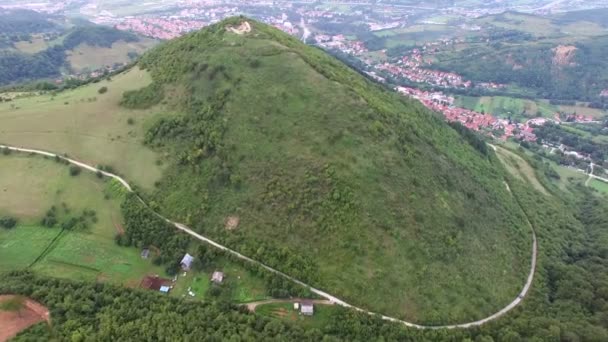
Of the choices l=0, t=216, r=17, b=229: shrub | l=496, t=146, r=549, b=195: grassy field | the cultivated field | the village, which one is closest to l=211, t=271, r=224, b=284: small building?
the village

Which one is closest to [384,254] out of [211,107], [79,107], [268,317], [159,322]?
[268,317]

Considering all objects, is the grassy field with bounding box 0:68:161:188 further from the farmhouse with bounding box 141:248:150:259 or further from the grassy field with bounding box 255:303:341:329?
the grassy field with bounding box 255:303:341:329

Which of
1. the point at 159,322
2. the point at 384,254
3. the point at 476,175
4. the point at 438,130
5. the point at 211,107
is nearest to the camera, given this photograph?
the point at 159,322

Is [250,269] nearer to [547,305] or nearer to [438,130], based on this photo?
[547,305]

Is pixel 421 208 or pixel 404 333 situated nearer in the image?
pixel 404 333

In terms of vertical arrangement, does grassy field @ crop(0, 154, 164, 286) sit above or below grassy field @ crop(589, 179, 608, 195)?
above
